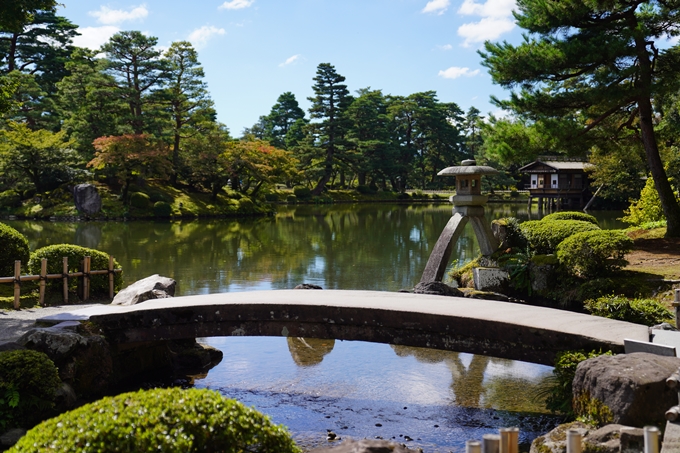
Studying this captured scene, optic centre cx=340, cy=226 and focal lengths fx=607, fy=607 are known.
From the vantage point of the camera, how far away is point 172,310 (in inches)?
290

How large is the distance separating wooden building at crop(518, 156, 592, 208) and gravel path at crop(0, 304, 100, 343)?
121 feet

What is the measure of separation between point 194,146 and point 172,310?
3112 centimetres

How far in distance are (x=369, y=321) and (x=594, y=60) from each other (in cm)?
985

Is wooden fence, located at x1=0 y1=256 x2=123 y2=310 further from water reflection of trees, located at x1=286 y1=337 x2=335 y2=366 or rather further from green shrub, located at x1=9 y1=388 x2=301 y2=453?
green shrub, located at x1=9 y1=388 x2=301 y2=453

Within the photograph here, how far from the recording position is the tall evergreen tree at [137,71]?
117 ft

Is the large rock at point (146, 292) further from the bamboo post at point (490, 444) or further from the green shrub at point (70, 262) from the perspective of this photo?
the bamboo post at point (490, 444)

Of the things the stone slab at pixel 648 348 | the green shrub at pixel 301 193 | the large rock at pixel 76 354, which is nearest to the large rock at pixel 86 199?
the green shrub at pixel 301 193

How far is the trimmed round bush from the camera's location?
10.6 m

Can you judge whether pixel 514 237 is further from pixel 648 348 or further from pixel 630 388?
pixel 630 388

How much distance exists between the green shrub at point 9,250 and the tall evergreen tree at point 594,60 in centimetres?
1081

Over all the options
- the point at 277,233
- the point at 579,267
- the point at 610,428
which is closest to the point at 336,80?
the point at 277,233

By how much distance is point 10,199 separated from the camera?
36.0 metres

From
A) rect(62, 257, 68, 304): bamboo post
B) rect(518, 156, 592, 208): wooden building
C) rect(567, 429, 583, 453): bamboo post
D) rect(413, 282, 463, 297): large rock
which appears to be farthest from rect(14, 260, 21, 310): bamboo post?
rect(518, 156, 592, 208): wooden building

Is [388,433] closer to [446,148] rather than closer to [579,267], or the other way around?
[579,267]
